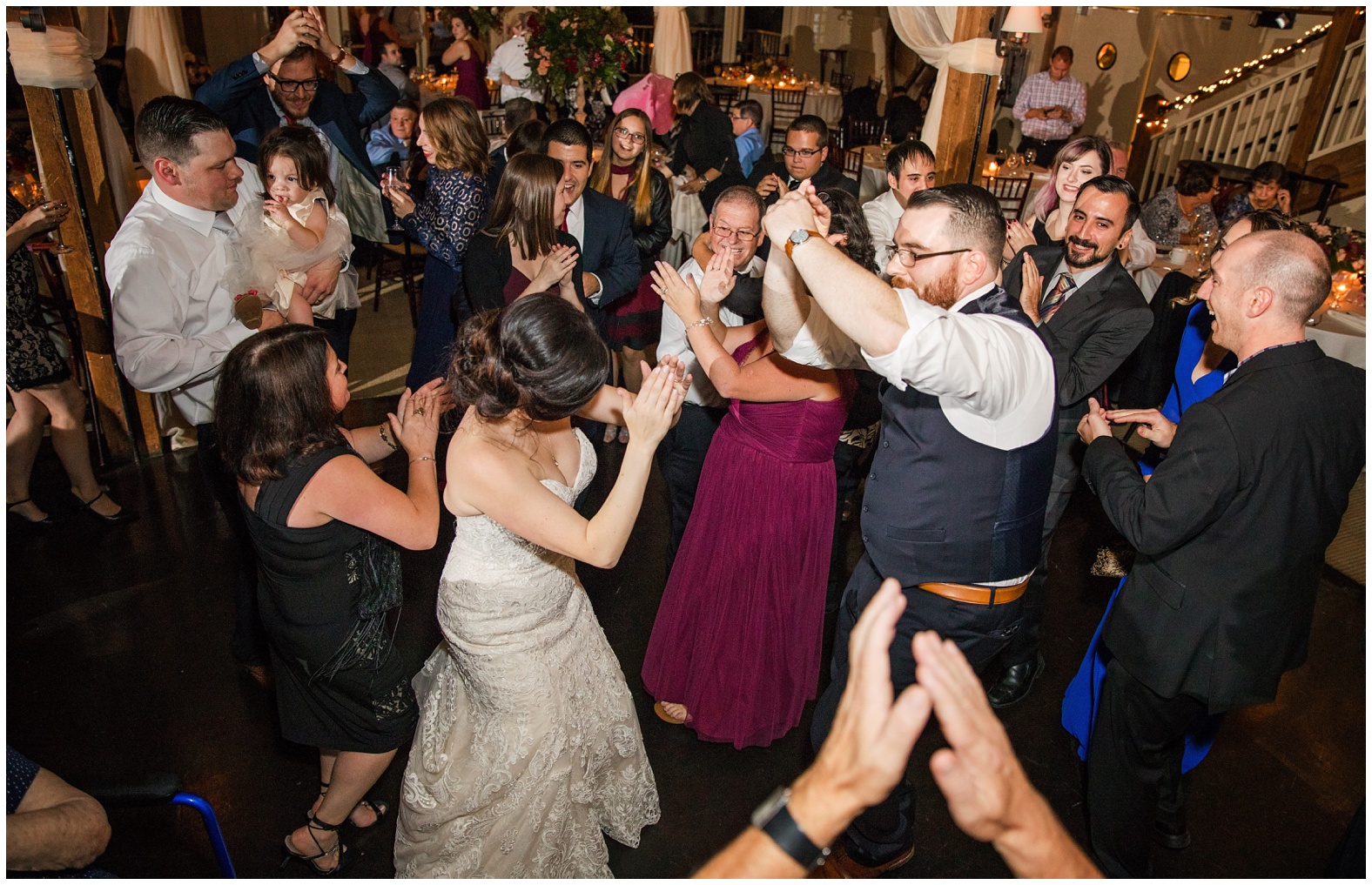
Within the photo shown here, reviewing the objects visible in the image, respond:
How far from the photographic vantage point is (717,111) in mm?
5613

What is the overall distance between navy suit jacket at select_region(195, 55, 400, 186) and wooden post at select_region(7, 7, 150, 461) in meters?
0.48

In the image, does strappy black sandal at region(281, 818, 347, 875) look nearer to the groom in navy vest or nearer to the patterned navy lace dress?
the groom in navy vest

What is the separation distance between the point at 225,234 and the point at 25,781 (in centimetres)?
Answer: 187

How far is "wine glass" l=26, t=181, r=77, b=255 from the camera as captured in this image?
3172 millimetres

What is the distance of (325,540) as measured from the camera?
180cm

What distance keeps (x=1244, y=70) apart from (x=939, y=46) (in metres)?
5.84

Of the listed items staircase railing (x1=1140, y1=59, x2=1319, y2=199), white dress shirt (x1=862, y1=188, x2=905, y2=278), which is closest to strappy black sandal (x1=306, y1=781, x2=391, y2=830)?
white dress shirt (x1=862, y1=188, x2=905, y2=278)

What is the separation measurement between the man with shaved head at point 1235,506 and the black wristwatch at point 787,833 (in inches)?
48.3

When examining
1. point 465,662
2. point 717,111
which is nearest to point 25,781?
point 465,662

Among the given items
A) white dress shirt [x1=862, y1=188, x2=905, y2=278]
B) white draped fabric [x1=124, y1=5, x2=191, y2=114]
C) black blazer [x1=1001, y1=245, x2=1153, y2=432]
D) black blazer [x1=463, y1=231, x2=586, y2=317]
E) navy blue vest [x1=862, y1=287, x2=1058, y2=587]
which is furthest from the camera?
white draped fabric [x1=124, y1=5, x2=191, y2=114]

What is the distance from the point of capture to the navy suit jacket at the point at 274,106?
3.62 meters

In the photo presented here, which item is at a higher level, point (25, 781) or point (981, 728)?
point (981, 728)

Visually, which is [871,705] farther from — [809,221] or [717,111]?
[717,111]

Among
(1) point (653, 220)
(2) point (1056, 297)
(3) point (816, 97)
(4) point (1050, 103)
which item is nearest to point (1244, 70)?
(4) point (1050, 103)
